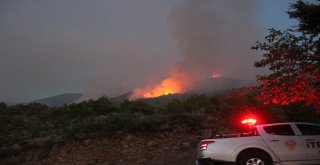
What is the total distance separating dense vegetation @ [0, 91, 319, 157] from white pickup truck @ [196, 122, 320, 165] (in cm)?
604

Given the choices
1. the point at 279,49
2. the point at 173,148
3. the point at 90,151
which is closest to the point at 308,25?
the point at 279,49

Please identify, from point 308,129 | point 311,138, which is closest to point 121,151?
point 308,129

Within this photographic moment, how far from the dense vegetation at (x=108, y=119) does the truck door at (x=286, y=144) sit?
5.93 meters

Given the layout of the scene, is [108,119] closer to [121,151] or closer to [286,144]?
[121,151]

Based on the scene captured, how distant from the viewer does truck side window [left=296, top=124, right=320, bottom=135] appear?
11.5m

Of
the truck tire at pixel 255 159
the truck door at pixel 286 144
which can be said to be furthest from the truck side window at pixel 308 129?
the truck tire at pixel 255 159

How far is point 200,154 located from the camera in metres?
11.6

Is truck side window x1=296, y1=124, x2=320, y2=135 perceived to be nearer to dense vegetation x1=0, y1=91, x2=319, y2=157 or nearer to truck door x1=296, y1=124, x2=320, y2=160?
truck door x1=296, y1=124, x2=320, y2=160

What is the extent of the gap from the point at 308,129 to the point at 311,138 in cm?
34

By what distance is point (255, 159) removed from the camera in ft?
36.9

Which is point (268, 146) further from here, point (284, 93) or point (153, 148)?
point (153, 148)

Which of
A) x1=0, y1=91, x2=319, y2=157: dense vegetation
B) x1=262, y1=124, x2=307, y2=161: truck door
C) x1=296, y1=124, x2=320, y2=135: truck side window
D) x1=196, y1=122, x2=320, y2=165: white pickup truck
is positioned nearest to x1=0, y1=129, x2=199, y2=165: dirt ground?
x1=0, y1=91, x2=319, y2=157: dense vegetation

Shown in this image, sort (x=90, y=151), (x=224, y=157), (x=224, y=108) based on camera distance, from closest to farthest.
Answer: (x=224, y=157) → (x=90, y=151) → (x=224, y=108)

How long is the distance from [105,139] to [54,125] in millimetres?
5655
